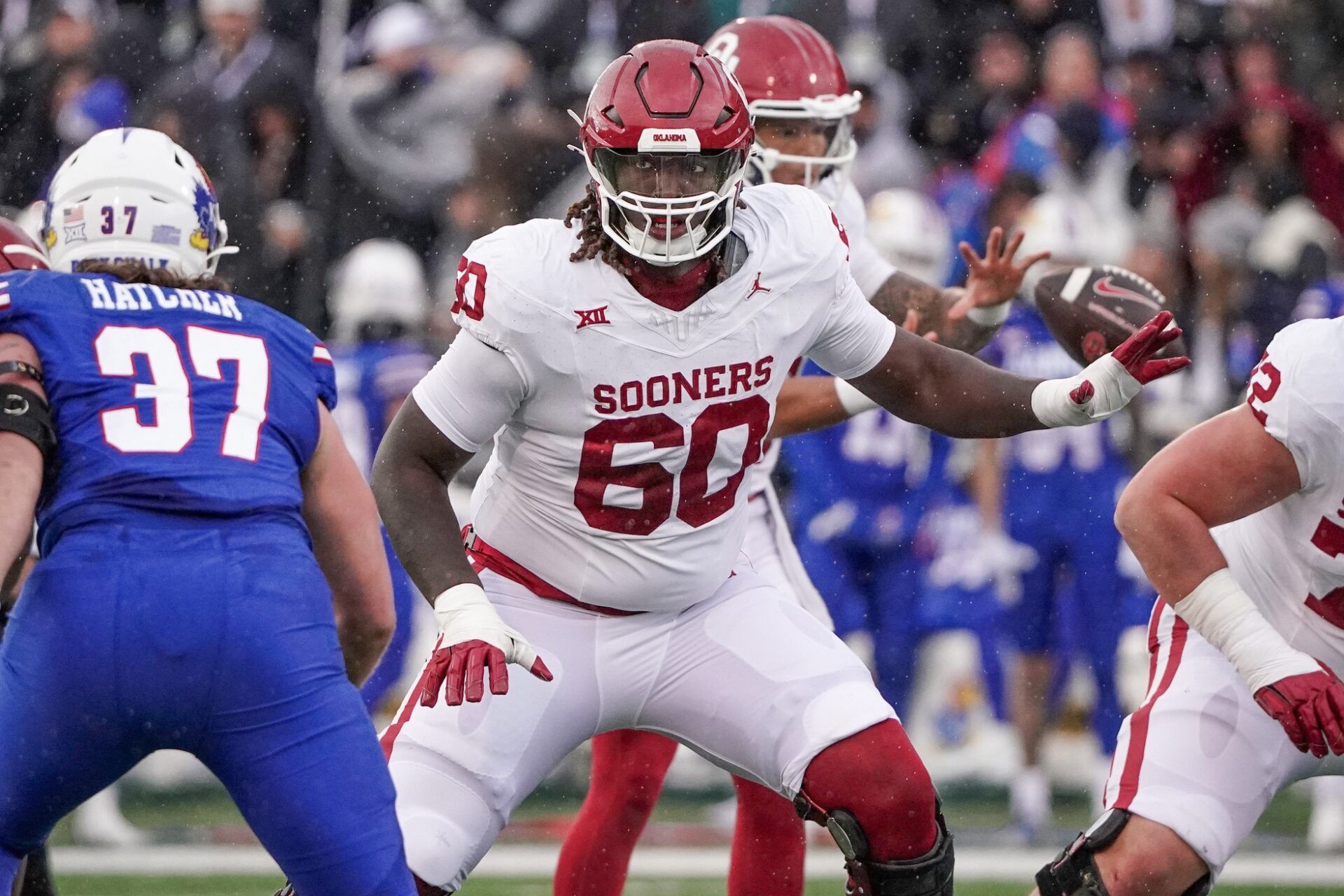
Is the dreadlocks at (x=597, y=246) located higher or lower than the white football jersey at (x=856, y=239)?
higher

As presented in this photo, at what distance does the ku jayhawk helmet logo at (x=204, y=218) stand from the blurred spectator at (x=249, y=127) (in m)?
4.74

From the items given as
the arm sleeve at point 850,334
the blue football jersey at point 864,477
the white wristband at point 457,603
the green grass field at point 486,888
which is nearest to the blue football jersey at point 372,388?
the blue football jersey at point 864,477

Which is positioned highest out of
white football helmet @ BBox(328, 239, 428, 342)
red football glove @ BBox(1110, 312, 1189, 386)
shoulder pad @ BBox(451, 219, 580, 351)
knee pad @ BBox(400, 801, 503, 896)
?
shoulder pad @ BBox(451, 219, 580, 351)

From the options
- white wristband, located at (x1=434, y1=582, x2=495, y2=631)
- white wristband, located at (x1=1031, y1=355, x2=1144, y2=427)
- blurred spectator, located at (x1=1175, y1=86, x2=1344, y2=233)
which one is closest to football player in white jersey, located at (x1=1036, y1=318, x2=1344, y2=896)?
white wristband, located at (x1=1031, y1=355, x2=1144, y2=427)

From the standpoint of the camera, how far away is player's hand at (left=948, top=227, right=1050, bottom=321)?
435 centimetres

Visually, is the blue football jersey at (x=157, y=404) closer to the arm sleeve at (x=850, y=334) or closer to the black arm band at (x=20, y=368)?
the black arm band at (x=20, y=368)

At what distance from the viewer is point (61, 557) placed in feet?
9.74

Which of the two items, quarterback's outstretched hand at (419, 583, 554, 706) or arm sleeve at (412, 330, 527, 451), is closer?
quarterback's outstretched hand at (419, 583, 554, 706)

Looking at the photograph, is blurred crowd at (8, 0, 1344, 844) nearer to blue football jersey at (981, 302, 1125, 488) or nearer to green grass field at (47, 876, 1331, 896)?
blue football jersey at (981, 302, 1125, 488)

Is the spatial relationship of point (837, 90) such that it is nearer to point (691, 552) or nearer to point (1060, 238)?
point (691, 552)

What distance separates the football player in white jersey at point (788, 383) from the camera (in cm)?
410

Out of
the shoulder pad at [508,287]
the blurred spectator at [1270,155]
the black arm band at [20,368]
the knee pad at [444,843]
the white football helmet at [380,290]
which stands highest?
the shoulder pad at [508,287]

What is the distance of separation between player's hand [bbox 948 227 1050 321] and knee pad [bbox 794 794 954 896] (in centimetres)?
142

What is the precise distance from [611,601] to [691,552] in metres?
0.18
